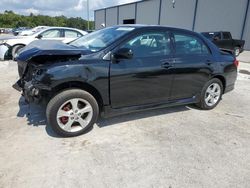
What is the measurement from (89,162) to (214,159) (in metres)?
1.64

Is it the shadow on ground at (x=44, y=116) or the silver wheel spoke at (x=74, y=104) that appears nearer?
the silver wheel spoke at (x=74, y=104)

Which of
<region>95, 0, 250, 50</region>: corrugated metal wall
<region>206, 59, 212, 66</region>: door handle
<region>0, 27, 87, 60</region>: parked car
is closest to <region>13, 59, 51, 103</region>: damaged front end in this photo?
<region>206, 59, 212, 66</region>: door handle

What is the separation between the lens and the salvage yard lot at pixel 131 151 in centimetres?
261

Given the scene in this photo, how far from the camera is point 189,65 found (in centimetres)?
420

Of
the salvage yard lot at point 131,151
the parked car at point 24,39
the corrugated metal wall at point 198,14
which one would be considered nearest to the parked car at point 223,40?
the corrugated metal wall at point 198,14

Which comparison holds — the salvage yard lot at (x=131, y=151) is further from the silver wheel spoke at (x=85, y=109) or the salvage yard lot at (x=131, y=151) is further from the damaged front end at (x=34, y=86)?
the damaged front end at (x=34, y=86)

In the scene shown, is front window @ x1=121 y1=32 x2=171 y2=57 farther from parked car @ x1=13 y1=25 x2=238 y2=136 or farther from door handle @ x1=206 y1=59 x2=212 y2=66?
door handle @ x1=206 y1=59 x2=212 y2=66

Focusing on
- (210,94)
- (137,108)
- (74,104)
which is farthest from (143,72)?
(210,94)

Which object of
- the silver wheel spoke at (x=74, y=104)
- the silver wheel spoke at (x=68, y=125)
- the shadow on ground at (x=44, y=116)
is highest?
the silver wheel spoke at (x=74, y=104)

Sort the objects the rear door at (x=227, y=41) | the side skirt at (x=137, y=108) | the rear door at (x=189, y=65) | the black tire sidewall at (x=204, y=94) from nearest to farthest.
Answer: the side skirt at (x=137, y=108) < the rear door at (x=189, y=65) < the black tire sidewall at (x=204, y=94) < the rear door at (x=227, y=41)

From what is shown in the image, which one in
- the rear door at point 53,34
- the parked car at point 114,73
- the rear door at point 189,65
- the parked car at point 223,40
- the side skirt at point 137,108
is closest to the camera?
the parked car at point 114,73

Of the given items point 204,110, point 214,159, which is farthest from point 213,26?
point 214,159

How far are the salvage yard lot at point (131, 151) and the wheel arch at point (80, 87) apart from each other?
0.55 meters

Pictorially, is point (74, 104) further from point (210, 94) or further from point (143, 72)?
point (210, 94)
